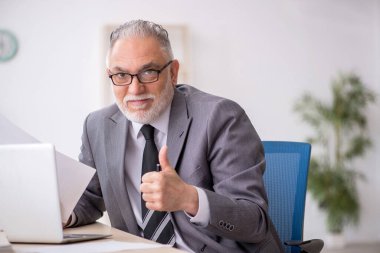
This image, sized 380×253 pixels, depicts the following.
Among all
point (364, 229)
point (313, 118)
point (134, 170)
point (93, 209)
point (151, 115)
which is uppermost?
point (151, 115)

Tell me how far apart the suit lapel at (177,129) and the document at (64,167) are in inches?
14.9

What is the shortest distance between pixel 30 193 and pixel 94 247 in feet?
0.70

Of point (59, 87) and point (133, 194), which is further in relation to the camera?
point (59, 87)

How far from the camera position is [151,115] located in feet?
7.35

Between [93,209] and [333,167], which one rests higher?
[93,209]

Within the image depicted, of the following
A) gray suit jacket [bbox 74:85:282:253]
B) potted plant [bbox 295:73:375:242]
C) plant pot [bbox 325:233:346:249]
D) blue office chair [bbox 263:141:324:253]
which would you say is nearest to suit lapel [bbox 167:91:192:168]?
gray suit jacket [bbox 74:85:282:253]

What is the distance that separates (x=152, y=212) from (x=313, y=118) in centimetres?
504

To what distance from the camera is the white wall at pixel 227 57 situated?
6.21 meters

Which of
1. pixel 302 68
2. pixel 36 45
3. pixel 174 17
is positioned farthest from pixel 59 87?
pixel 302 68

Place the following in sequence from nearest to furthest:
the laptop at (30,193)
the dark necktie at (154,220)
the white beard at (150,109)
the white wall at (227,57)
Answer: the laptop at (30,193) < the dark necktie at (154,220) < the white beard at (150,109) < the white wall at (227,57)

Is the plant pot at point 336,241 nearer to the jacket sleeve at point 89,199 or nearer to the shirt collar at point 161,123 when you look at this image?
the jacket sleeve at point 89,199

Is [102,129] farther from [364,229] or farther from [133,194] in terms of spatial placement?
[364,229]

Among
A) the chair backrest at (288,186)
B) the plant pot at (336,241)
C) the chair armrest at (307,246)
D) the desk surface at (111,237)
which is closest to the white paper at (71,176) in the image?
the desk surface at (111,237)

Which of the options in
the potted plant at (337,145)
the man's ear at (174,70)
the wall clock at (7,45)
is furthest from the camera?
the potted plant at (337,145)
